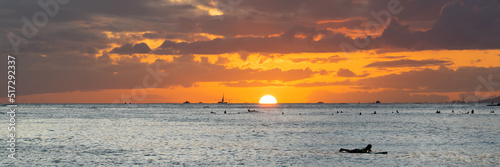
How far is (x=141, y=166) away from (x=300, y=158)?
51.5ft

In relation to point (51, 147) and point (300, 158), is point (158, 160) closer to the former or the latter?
point (300, 158)

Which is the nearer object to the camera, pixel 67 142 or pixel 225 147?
pixel 225 147

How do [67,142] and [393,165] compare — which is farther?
[67,142]

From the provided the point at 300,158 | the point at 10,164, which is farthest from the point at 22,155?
the point at 300,158

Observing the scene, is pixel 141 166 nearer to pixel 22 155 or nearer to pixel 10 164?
pixel 10 164

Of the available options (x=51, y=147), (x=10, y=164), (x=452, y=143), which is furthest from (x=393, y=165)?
(x=51, y=147)

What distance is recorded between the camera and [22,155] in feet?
170

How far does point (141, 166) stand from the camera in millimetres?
44000

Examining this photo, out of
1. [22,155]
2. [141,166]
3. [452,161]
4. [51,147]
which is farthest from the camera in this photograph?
[51,147]

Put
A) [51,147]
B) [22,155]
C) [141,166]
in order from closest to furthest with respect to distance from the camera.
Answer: [141,166]
[22,155]
[51,147]

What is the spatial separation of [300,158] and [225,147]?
14.1 meters

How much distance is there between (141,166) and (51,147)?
21736mm

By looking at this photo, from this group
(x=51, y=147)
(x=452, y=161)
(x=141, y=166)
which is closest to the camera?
(x=141, y=166)

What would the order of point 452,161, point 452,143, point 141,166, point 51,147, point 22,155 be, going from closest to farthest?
point 141,166 < point 452,161 < point 22,155 < point 51,147 < point 452,143
